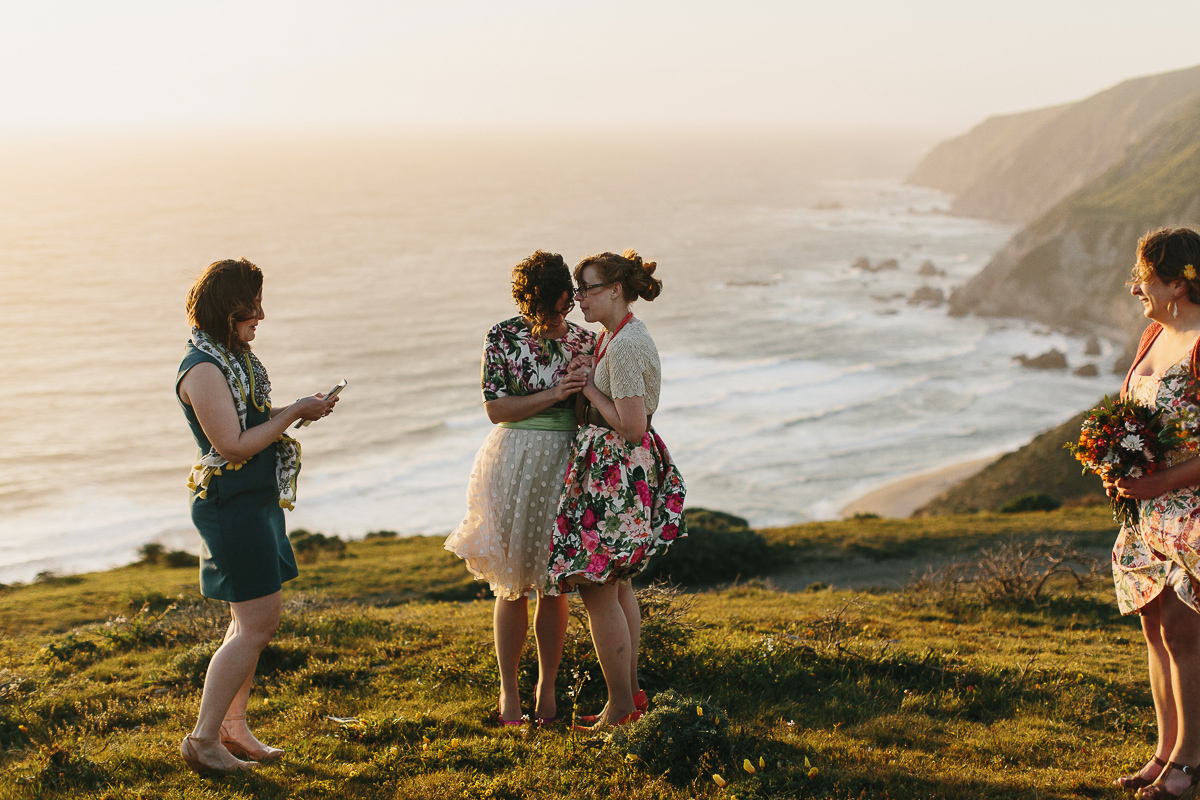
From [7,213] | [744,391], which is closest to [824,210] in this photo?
[744,391]

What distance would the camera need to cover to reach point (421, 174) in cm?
18088

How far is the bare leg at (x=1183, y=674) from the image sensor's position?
3.75 meters

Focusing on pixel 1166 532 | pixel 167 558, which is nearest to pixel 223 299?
pixel 1166 532

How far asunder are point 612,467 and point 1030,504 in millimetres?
23521

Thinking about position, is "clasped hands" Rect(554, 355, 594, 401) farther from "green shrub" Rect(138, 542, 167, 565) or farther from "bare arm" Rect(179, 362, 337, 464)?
"green shrub" Rect(138, 542, 167, 565)

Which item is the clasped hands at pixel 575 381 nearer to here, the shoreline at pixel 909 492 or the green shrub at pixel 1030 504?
the green shrub at pixel 1030 504

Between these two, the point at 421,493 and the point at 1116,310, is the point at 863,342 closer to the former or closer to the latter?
the point at 1116,310

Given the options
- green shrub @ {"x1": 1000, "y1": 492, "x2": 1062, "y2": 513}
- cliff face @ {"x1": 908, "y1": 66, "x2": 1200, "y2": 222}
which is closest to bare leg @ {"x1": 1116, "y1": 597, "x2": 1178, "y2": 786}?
green shrub @ {"x1": 1000, "y1": 492, "x2": 1062, "y2": 513}

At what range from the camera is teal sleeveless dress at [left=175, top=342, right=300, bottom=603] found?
13.0ft

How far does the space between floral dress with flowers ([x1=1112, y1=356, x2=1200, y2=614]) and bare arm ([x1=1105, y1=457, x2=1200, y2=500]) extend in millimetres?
64

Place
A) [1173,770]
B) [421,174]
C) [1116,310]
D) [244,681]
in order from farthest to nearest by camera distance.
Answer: [421,174]
[1116,310]
[244,681]
[1173,770]

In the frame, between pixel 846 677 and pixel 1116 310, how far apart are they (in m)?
62.0

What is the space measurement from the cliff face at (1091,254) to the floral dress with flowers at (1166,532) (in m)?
59.4

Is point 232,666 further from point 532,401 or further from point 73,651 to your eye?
point 73,651
